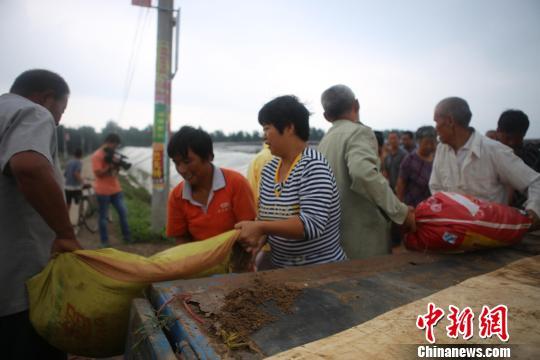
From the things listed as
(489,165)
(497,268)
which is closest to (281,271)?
(497,268)

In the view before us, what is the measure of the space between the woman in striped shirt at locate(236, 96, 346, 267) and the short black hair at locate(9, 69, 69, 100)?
3.62 ft

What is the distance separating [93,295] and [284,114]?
1136mm

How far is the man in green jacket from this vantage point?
6.72 ft

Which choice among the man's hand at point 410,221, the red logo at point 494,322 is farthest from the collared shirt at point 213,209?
the red logo at point 494,322

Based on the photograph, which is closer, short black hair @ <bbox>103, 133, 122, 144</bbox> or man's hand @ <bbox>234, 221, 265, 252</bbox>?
man's hand @ <bbox>234, 221, 265, 252</bbox>

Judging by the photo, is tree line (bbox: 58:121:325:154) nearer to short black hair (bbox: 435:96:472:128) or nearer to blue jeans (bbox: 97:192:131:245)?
blue jeans (bbox: 97:192:131:245)

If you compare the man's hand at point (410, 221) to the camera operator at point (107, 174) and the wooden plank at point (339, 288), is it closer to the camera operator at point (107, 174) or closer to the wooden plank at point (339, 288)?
the wooden plank at point (339, 288)

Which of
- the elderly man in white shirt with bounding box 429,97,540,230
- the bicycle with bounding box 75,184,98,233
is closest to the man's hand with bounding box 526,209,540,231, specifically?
the elderly man in white shirt with bounding box 429,97,540,230

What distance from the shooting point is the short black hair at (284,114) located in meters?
1.68

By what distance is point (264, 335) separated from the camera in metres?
0.96

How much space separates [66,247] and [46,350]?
1.96 ft

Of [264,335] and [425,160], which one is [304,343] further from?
[425,160]

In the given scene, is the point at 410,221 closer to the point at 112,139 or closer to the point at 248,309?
the point at 248,309

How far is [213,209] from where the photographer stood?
197 centimetres
